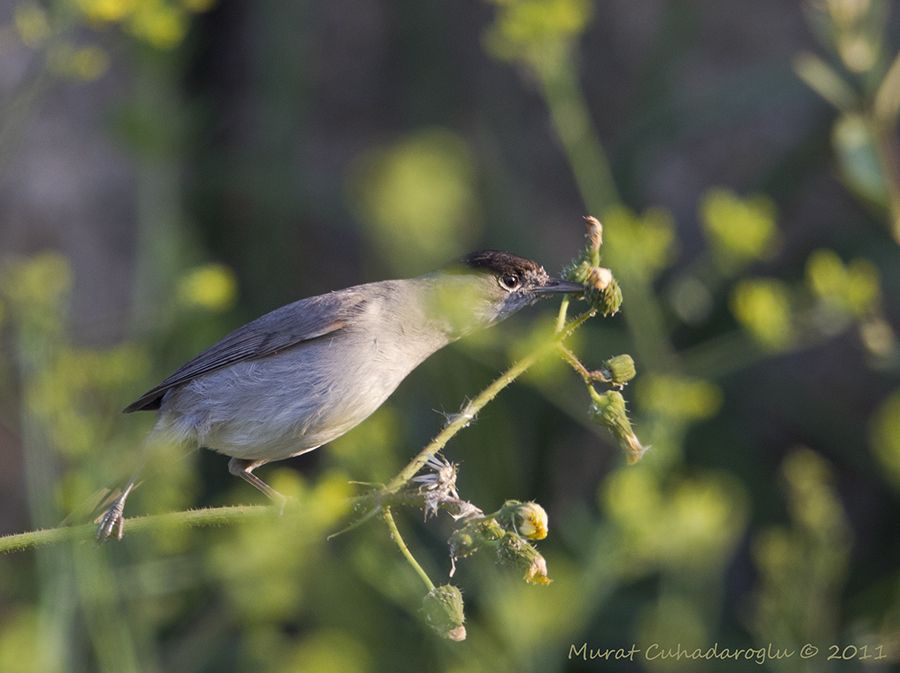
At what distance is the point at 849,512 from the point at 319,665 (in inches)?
144

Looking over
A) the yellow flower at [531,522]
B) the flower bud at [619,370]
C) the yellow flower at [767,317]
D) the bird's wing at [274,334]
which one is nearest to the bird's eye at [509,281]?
the bird's wing at [274,334]

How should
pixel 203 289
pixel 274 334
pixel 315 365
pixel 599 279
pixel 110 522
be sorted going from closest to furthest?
pixel 599 279, pixel 110 522, pixel 315 365, pixel 274 334, pixel 203 289

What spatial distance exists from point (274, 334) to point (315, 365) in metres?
0.28

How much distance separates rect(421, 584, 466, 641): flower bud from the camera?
1993 millimetres

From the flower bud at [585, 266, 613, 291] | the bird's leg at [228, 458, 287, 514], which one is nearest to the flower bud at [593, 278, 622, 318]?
the flower bud at [585, 266, 613, 291]

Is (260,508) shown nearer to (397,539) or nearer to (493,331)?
(397,539)

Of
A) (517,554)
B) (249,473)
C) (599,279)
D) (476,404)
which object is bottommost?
(249,473)

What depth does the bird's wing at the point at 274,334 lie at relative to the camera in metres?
3.12

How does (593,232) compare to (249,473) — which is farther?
(249,473)

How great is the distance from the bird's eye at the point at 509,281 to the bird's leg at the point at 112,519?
111cm

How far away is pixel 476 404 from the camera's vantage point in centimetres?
210

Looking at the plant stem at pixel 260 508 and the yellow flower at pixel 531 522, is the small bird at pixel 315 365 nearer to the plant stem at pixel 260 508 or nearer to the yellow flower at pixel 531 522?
the plant stem at pixel 260 508

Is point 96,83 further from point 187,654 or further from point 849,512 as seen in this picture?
point 849,512

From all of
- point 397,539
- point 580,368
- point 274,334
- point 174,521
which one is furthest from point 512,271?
point 174,521
